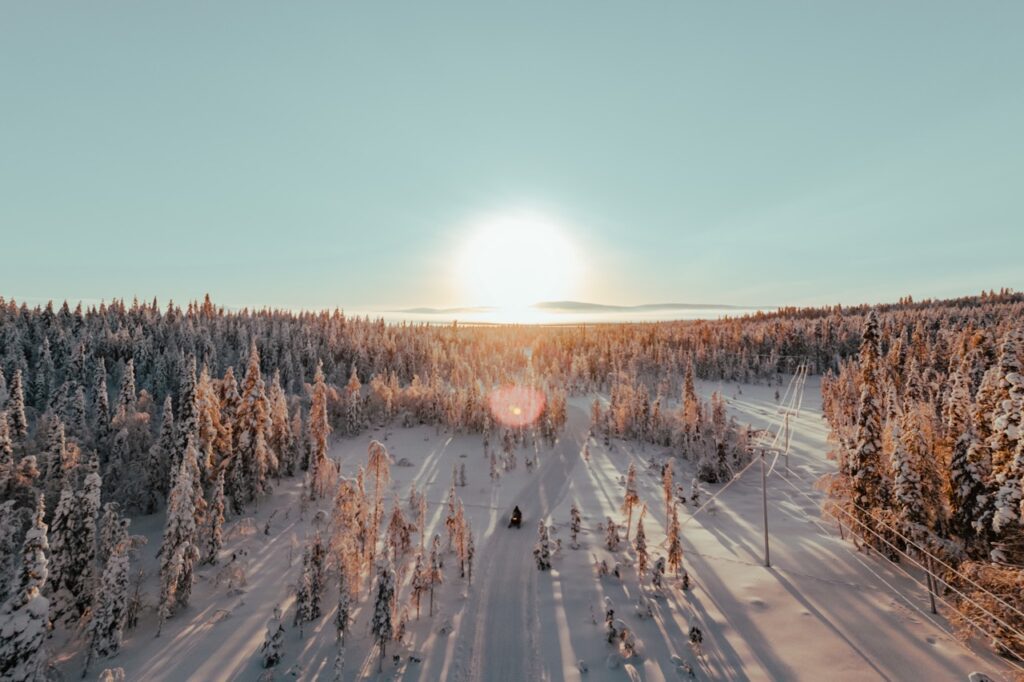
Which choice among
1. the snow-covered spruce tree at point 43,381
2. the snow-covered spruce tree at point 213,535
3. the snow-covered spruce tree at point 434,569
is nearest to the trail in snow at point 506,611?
the snow-covered spruce tree at point 434,569

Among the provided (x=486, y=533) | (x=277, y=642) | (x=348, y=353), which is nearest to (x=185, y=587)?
(x=277, y=642)

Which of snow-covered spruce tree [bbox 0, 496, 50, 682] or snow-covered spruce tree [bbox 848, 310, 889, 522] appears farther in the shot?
snow-covered spruce tree [bbox 848, 310, 889, 522]

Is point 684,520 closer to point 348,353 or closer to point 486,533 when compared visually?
point 486,533

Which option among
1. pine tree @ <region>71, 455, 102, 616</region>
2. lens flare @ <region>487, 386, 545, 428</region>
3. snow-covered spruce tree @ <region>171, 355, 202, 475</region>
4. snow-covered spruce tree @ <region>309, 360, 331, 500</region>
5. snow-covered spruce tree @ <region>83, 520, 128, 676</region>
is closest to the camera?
snow-covered spruce tree @ <region>83, 520, 128, 676</region>

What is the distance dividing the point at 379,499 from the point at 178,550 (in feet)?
39.7

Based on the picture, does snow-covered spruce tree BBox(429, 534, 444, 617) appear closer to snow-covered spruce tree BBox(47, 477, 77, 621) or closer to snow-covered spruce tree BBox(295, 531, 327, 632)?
snow-covered spruce tree BBox(295, 531, 327, 632)

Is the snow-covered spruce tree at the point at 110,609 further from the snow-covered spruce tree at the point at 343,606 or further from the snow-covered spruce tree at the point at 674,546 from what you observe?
the snow-covered spruce tree at the point at 674,546

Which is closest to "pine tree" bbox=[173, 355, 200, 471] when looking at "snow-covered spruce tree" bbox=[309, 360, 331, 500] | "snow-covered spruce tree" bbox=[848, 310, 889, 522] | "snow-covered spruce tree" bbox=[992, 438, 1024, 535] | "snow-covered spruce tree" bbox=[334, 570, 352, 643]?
"snow-covered spruce tree" bbox=[309, 360, 331, 500]

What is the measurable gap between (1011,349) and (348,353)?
128 meters

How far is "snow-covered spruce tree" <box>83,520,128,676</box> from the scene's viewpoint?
2414cm

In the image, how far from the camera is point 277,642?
23156 millimetres

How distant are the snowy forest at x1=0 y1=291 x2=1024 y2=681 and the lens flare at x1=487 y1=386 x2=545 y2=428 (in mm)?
545

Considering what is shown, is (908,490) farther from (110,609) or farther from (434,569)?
(110,609)

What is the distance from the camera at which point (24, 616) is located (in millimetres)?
Result: 19234
